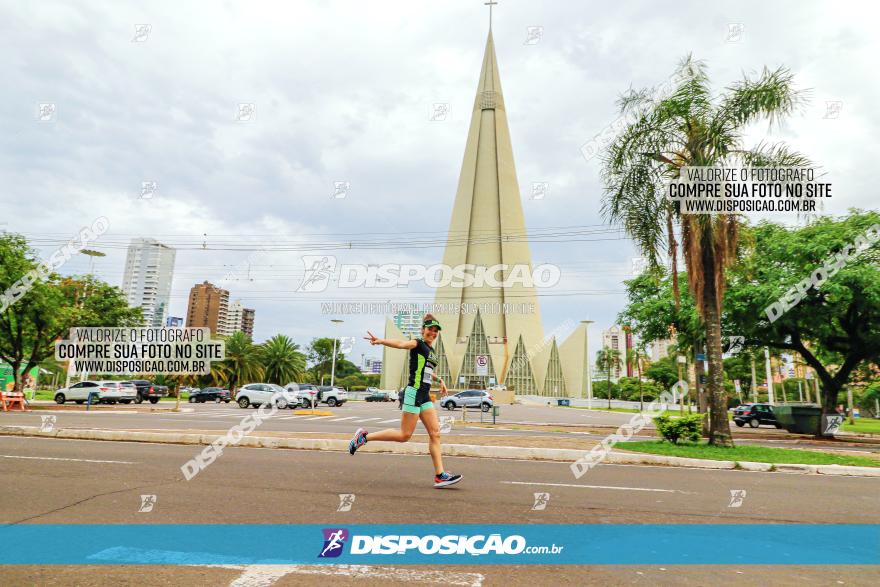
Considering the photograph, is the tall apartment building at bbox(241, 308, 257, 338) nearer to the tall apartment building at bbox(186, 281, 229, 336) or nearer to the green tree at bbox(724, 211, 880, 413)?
the tall apartment building at bbox(186, 281, 229, 336)

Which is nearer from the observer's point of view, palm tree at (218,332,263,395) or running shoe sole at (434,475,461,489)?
running shoe sole at (434,475,461,489)

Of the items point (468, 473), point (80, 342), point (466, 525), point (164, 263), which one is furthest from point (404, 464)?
point (164, 263)

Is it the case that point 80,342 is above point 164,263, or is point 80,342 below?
below

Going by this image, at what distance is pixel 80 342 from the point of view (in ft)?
102

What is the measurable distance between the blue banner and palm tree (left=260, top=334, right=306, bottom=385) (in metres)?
60.7

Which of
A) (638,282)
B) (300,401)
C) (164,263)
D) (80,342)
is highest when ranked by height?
(164,263)

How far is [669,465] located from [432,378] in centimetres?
585

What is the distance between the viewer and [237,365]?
58594mm

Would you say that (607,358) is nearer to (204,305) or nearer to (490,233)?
(490,233)

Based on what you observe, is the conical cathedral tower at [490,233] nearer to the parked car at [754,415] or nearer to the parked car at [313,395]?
the parked car at [313,395]

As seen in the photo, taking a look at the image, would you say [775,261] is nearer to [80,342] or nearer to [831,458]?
[831,458]

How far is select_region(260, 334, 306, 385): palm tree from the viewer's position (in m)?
62.3

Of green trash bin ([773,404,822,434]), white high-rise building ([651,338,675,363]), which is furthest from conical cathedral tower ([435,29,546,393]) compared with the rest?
green trash bin ([773,404,822,434])

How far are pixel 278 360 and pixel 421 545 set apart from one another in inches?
2437
